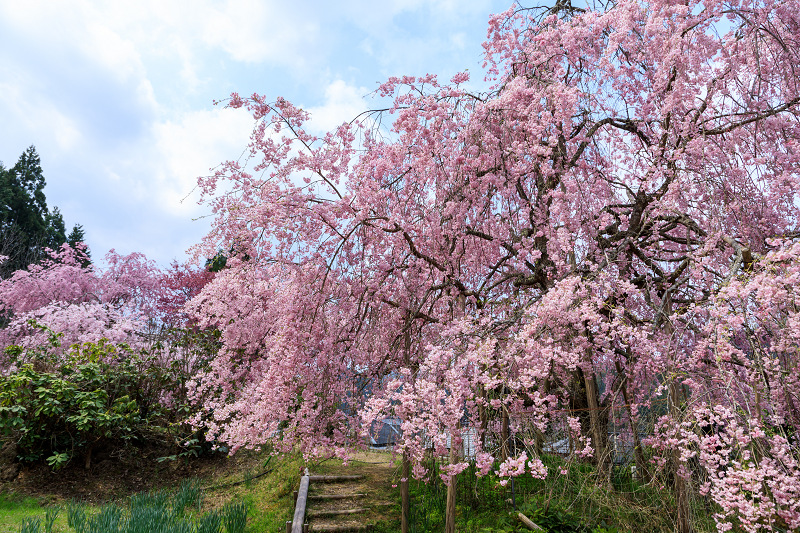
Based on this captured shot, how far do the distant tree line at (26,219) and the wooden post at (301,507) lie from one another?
22548 millimetres

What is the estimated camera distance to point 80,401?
8.80 meters

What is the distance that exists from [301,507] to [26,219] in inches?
1068

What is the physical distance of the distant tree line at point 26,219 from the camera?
24.1 meters

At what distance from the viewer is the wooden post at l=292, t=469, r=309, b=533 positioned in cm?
587

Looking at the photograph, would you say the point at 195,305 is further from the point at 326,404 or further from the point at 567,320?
the point at 567,320

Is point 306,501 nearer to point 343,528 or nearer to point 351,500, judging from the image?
point 351,500

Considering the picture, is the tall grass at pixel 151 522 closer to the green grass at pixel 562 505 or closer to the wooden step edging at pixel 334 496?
the wooden step edging at pixel 334 496

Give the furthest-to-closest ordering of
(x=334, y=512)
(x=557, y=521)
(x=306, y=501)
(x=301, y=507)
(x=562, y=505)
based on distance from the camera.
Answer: (x=306, y=501), (x=334, y=512), (x=301, y=507), (x=562, y=505), (x=557, y=521)

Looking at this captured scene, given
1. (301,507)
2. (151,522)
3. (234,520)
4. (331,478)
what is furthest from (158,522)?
(331,478)

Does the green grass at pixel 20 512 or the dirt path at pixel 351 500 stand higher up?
the dirt path at pixel 351 500

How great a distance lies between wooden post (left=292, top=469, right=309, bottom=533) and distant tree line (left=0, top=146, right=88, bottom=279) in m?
22.5

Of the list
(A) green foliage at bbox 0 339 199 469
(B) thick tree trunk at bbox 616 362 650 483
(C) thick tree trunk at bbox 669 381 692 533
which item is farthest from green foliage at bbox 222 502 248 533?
(C) thick tree trunk at bbox 669 381 692 533

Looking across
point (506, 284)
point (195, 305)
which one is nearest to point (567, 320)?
point (506, 284)

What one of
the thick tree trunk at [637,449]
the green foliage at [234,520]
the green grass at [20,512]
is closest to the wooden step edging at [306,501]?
the green foliage at [234,520]
